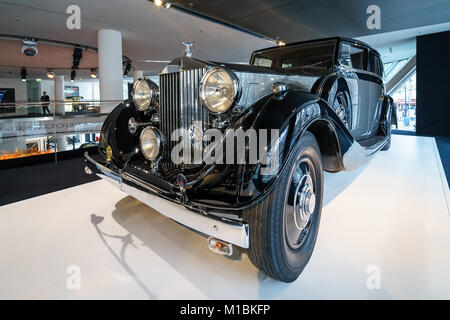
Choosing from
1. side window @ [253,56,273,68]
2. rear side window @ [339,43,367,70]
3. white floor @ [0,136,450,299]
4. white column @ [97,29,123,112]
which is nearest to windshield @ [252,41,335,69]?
side window @ [253,56,273,68]

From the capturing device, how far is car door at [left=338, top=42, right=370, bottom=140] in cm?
265

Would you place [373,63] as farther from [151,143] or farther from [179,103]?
[151,143]

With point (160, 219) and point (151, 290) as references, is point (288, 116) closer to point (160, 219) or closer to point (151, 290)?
point (151, 290)

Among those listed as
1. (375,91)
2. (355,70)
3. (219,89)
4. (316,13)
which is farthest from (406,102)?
(219,89)

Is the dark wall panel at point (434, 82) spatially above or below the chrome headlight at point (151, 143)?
above

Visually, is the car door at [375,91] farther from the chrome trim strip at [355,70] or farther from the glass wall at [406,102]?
the glass wall at [406,102]

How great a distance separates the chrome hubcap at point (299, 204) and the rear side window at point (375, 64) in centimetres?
240

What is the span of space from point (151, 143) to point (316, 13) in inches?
219

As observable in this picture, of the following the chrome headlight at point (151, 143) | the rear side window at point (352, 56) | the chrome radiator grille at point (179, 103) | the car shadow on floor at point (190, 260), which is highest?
the rear side window at point (352, 56)

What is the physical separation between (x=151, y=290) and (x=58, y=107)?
17.5 feet

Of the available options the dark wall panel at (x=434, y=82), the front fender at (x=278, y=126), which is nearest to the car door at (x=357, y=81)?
the front fender at (x=278, y=126)

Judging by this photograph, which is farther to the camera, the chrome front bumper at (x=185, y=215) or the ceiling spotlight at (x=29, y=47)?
the ceiling spotlight at (x=29, y=47)

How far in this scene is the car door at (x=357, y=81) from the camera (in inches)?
104

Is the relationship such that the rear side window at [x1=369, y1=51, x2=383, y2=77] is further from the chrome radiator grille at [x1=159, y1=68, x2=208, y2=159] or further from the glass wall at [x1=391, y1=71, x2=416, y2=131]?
the glass wall at [x1=391, y1=71, x2=416, y2=131]
